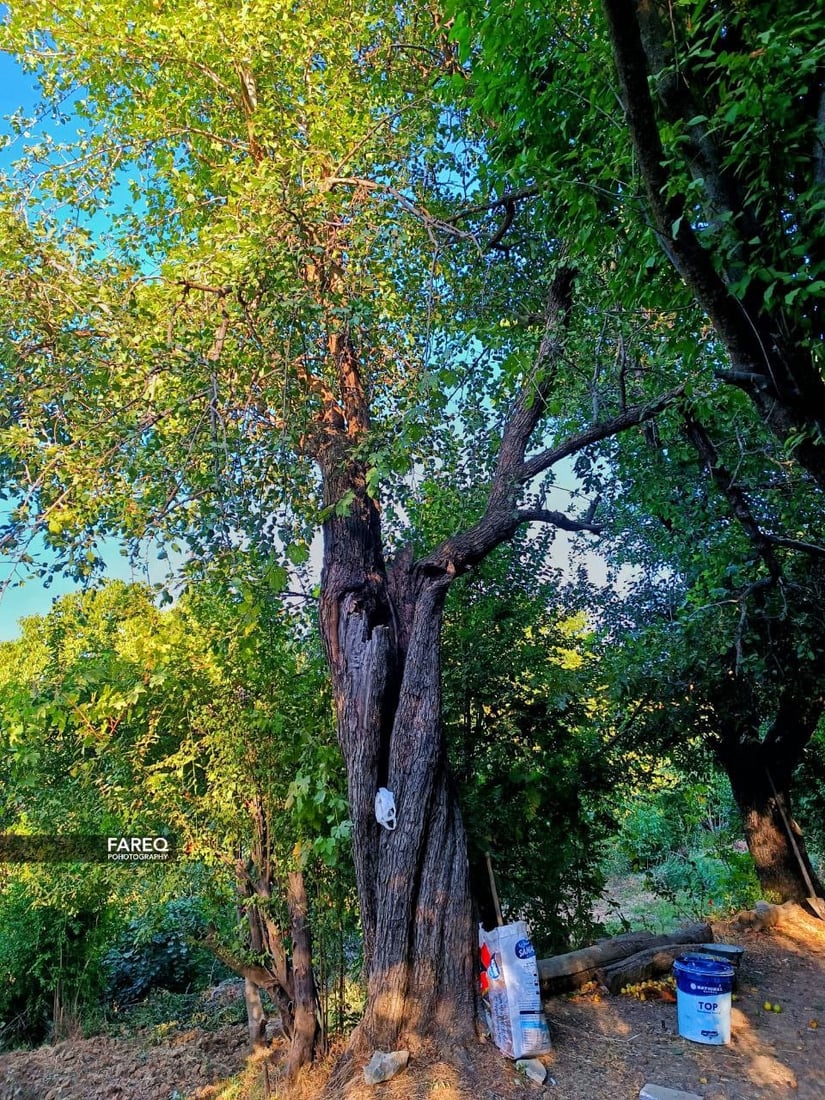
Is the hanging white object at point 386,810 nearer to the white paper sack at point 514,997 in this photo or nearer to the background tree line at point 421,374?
the background tree line at point 421,374

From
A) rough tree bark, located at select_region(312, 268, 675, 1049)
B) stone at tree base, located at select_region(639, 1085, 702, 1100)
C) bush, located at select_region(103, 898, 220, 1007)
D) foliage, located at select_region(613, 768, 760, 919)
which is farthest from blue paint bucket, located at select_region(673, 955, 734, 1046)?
bush, located at select_region(103, 898, 220, 1007)

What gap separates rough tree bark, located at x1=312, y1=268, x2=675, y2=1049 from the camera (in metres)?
3.49

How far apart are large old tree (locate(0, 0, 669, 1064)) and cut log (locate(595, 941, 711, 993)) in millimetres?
1234

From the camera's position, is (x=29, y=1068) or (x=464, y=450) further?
(x=29, y=1068)

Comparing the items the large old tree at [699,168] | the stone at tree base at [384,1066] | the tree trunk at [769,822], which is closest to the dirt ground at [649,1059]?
the stone at tree base at [384,1066]

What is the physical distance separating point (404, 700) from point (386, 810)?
2.06ft

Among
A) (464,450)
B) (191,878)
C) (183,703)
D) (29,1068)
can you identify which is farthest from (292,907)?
(29,1068)

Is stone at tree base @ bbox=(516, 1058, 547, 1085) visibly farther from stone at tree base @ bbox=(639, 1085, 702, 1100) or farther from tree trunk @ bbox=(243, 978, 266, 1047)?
tree trunk @ bbox=(243, 978, 266, 1047)

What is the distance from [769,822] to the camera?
6742 millimetres

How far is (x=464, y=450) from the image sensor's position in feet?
18.6

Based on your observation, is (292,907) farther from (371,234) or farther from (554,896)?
(371,234)

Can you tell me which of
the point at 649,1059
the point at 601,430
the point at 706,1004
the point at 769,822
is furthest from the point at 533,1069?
the point at 769,822

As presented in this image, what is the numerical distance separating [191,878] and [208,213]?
5.11 m

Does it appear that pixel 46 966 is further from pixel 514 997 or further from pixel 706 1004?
pixel 706 1004
